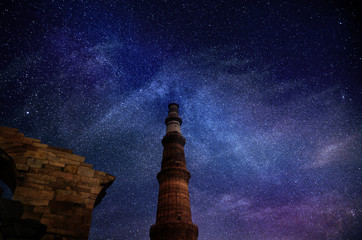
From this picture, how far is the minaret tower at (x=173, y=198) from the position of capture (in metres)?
13.9

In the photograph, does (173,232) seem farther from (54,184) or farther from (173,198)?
(54,184)

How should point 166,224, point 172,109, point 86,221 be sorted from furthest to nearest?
point 172,109 < point 166,224 < point 86,221

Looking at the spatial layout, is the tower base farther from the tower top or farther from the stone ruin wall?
the tower top

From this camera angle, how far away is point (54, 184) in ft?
20.9

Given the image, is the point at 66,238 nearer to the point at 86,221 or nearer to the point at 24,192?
the point at 86,221

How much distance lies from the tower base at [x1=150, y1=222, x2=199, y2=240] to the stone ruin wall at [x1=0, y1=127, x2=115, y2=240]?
27.3ft

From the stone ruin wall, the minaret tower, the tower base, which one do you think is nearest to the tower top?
the minaret tower

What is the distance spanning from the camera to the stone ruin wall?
5.79 metres

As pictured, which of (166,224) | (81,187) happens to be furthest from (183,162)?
(81,187)

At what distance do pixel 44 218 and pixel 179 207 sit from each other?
10475mm

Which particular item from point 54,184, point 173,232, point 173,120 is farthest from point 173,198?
point 54,184

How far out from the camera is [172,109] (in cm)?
2431

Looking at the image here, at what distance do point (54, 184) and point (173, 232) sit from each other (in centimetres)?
980

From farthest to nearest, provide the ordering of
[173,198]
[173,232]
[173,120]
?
[173,120]
[173,198]
[173,232]
